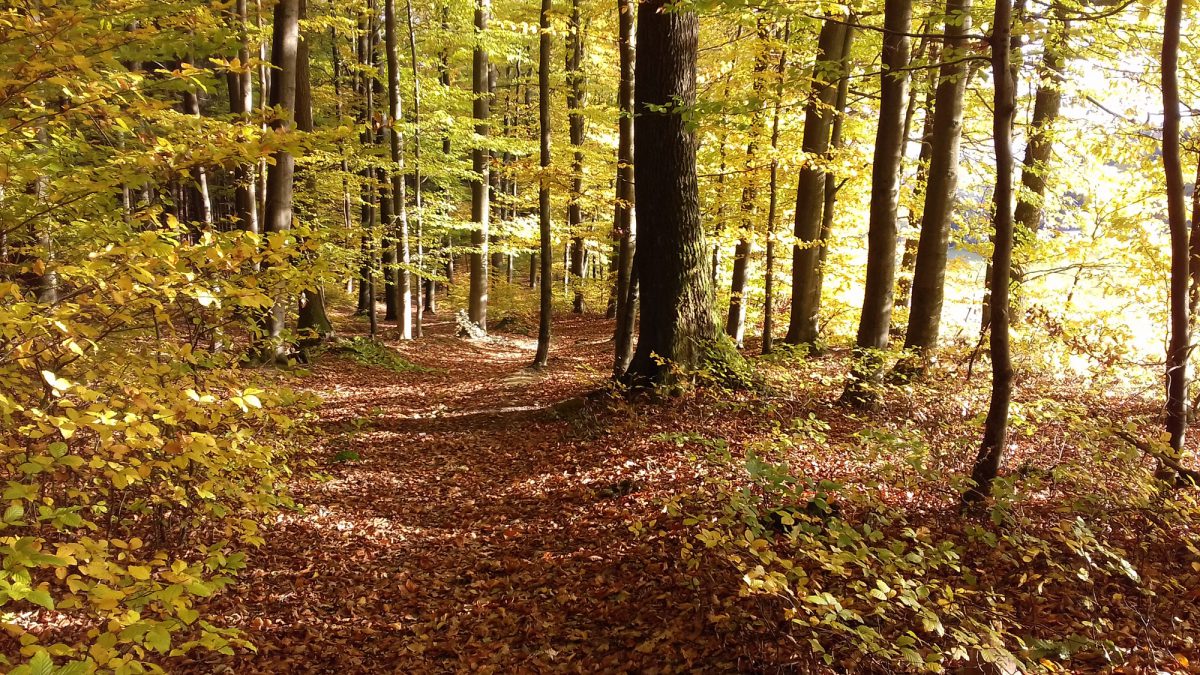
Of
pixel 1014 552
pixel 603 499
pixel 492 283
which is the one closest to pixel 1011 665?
pixel 1014 552

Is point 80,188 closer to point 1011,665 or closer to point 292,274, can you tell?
point 292,274

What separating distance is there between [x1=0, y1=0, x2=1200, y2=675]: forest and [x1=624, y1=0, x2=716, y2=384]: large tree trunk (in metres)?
0.05

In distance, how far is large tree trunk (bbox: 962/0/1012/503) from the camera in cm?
407

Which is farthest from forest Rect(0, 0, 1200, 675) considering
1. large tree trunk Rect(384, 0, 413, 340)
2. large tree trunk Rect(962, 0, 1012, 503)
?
large tree trunk Rect(384, 0, 413, 340)

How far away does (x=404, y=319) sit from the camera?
56.3 feet

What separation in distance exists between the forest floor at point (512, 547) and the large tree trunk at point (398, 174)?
6624 millimetres

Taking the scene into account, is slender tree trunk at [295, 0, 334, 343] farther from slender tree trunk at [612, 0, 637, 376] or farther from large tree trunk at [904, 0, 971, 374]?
large tree trunk at [904, 0, 971, 374]

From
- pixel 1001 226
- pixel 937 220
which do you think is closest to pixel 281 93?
pixel 937 220

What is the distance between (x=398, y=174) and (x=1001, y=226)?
13.4 metres

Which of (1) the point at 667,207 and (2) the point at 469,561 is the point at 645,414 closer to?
(1) the point at 667,207

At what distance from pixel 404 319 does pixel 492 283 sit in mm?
9332

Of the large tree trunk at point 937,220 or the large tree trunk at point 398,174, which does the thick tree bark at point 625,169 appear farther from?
the large tree trunk at point 398,174

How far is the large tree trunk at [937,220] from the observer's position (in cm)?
811

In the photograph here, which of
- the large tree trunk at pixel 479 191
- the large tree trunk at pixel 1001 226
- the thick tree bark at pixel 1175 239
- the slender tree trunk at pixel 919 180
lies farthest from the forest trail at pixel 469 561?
the large tree trunk at pixel 479 191
